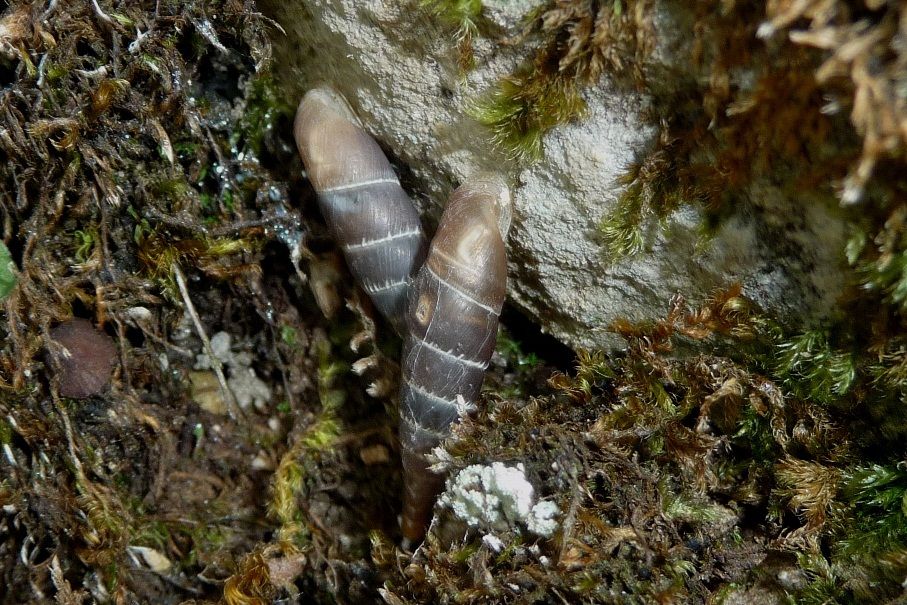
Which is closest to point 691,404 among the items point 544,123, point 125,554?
point 544,123

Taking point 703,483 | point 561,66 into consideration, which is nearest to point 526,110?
point 561,66

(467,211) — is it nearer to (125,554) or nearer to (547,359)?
(547,359)

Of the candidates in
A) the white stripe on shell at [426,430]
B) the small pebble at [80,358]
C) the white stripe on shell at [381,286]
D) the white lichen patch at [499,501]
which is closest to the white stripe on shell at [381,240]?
the white stripe on shell at [381,286]

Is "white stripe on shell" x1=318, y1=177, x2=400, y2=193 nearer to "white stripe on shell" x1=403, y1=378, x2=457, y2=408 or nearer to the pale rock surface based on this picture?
the pale rock surface

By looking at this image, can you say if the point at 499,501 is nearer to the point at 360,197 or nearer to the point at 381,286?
the point at 381,286

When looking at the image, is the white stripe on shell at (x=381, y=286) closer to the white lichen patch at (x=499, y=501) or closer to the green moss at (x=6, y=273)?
the white lichen patch at (x=499, y=501)

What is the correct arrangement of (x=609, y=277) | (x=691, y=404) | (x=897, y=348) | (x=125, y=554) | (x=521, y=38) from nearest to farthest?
(x=897, y=348), (x=521, y=38), (x=691, y=404), (x=609, y=277), (x=125, y=554)
